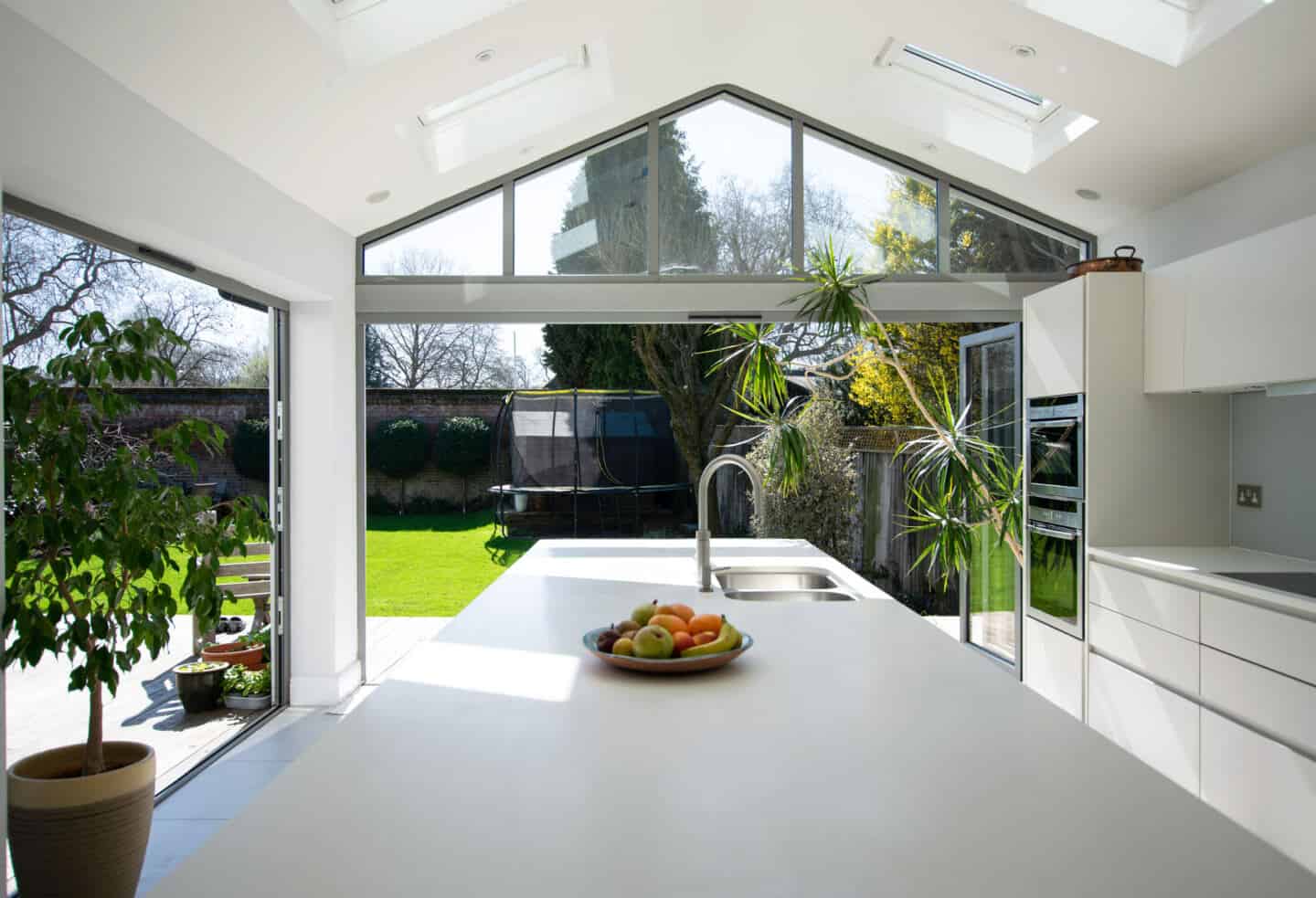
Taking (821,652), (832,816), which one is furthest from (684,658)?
(832,816)

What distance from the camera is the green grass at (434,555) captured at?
7.46 metres

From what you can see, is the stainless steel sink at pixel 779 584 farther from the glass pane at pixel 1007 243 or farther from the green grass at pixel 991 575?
the glass pane at pixel 1007 243

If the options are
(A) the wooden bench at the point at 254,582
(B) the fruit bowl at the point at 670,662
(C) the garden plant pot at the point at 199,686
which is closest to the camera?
(B) the fruit bowl at the point at 670,662

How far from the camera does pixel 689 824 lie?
1.06 m

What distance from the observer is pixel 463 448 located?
7758 millimetres

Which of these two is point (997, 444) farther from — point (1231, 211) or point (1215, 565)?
point (1215, 565)

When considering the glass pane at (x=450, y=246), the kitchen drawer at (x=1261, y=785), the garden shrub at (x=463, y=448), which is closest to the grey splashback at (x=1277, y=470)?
the kitchen drawer at (x=1261, y=785)

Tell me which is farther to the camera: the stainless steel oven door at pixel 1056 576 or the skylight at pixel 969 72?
the skylight at pixel 969 72

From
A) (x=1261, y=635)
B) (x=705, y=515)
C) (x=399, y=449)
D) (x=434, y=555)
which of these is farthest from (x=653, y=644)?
(x=434, y=555)

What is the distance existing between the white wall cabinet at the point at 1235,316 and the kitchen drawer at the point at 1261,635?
746mm

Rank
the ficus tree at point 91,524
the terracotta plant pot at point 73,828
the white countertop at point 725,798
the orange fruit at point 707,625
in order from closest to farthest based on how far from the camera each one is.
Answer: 1. the white countertop at point 725,798
2. the orange fruit at point 707,625
3. the ficus tree at point 91,524
4. the terracotta plant pot at point 73,828

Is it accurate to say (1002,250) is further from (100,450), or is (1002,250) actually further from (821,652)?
(100,450)

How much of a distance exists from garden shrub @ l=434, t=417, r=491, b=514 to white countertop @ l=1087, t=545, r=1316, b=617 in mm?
5282

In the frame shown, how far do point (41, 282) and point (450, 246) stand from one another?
8.07 ft
